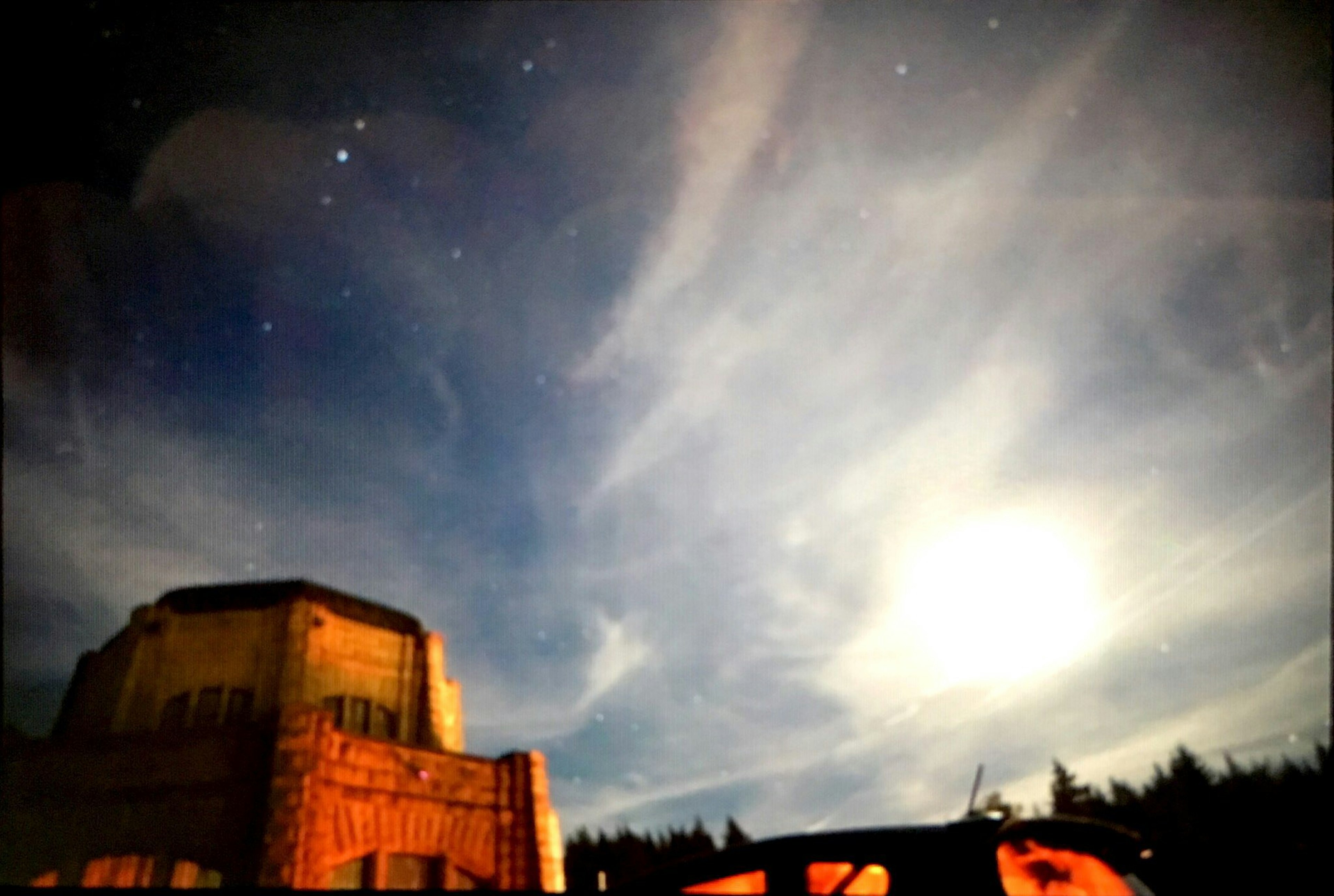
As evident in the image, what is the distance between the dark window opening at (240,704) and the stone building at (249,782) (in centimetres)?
4

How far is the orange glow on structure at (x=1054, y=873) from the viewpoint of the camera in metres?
3.54

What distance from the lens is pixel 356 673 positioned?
1947 cm

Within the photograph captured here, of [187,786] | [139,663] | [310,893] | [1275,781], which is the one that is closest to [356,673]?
[139,663]

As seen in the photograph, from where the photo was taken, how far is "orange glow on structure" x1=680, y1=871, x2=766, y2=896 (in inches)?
142

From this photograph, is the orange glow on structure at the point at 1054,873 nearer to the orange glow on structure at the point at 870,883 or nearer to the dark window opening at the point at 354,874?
the orange glow on structure at the point at 870,883

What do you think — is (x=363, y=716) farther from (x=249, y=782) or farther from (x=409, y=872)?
(x=249, y=782)

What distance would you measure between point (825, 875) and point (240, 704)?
19414 millimetres

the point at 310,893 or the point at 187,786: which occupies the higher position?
the point at 187,786

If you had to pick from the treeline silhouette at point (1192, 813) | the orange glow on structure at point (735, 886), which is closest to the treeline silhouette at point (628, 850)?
the treeline silhouette at point (1192, 813)

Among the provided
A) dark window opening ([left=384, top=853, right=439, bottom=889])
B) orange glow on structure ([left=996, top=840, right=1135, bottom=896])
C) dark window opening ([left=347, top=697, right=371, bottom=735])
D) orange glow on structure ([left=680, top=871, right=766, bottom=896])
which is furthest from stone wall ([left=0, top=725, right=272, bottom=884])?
orange glow on structure ([left=996, top=840, right=1135, bottom=896])

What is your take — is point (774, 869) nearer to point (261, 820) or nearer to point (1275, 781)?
point (261, 820)

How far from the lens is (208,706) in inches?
699

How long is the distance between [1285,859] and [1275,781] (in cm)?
6554

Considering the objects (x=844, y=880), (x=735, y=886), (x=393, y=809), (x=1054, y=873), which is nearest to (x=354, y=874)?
(x=393, y=809)
